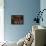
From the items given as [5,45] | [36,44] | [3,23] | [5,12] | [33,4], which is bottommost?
[5,45]

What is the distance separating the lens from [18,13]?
535cm

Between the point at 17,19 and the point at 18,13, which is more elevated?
the point at 18,13

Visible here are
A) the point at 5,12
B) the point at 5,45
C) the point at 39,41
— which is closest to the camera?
the point at 39,41

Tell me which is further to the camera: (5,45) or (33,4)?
(33,4)

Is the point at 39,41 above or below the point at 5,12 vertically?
below

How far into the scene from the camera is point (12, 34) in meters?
5.35

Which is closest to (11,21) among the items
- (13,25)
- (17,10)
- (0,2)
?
(13,25)

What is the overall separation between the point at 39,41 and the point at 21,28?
2923 millimetres

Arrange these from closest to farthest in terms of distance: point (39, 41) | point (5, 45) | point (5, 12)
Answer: point (39, 41) → point (5, 45) → point (5, 12)

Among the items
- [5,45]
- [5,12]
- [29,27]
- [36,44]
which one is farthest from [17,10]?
[36,44]

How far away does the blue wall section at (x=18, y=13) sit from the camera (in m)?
5.29

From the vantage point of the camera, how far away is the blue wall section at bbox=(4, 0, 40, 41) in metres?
5.29

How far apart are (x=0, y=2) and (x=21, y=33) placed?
→ 1.54m

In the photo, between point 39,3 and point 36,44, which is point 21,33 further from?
point 36,44
